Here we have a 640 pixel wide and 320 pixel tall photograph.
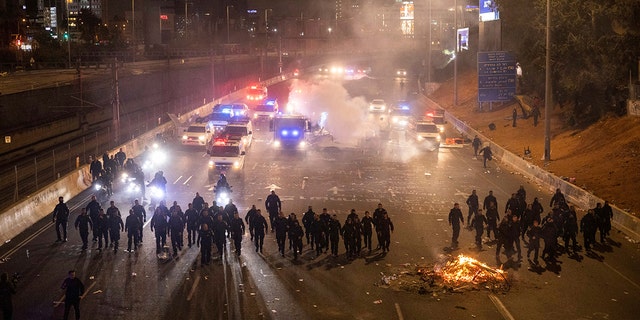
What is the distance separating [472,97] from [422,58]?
126ft

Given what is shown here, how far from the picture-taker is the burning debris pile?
655 inches

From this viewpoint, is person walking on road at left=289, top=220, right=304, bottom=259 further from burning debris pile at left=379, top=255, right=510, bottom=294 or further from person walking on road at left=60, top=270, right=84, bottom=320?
person walking on road at left=60, top=270, right=84, bottom=320

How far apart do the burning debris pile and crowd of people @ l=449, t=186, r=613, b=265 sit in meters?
1.77

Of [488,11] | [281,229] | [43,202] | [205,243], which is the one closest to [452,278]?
[281,229]

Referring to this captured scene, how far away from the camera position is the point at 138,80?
262ft

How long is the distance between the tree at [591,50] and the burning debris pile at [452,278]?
24.7 metres

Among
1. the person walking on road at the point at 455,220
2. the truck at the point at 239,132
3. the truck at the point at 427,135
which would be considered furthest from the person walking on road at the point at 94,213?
the truck at the point at 427,135

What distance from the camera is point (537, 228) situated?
1912 cm

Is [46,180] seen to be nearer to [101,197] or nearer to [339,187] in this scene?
[101,197]

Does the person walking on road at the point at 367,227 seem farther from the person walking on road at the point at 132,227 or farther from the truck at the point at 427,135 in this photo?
the truck at the point at 427,135

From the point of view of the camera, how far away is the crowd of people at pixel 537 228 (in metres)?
19.3

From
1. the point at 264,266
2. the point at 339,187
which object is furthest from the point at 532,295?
the point at 339,187

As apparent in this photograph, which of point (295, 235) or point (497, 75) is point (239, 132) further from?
point (295, 235)

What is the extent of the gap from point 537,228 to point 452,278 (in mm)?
3407
